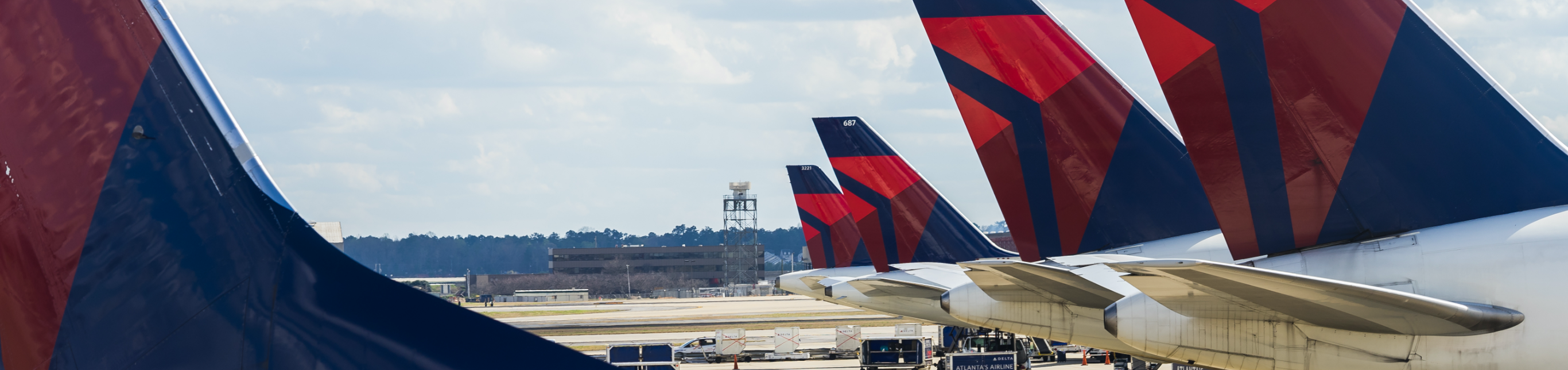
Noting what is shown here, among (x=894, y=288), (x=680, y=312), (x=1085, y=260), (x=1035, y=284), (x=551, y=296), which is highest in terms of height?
(x=1085, y=260)

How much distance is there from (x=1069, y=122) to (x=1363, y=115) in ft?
17.8

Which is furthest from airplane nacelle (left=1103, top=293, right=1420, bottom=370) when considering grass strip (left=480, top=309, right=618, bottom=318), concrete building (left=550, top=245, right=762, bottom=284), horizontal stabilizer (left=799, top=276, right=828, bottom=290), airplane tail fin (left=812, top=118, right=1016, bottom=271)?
concrete building (left=550, top=245, right=762, bottom=284)

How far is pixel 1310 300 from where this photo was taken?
7734 millimetres

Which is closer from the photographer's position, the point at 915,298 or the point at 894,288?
the point at 894,288

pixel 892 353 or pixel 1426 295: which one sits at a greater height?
pixel 1426 295

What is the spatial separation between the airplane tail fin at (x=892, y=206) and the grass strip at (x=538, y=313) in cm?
5569

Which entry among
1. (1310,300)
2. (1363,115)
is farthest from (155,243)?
(1363,115)

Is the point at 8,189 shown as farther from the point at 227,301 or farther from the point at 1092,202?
the point at 1092,202

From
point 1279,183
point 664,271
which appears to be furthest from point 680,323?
point 664,271

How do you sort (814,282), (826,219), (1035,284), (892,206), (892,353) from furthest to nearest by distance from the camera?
(826,219) → (814,282) → (892,353) → (892,206) → (1035,284)

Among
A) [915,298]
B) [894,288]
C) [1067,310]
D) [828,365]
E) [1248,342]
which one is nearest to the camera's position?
[1248,342]

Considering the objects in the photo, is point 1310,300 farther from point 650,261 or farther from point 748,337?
point 650,261

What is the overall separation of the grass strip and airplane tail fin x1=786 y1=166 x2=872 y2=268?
42.5 m

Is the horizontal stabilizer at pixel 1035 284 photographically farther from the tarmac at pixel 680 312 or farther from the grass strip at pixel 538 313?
the grass strip at pixel 538 313
